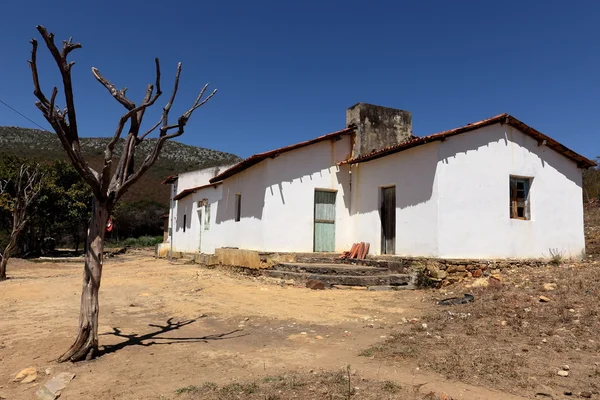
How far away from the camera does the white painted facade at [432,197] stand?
10.6 metres

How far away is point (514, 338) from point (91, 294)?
17.7 ft

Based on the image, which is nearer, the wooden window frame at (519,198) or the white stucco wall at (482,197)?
the white stucco wall at (482,197)

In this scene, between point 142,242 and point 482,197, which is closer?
point 482,197

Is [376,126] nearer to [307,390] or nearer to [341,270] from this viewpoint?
[341,270]

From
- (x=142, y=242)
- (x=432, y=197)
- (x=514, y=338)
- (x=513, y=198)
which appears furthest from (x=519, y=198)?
(x=142, y=242)

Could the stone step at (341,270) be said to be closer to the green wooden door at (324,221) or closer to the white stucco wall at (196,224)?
the green wooden door at (324,221)

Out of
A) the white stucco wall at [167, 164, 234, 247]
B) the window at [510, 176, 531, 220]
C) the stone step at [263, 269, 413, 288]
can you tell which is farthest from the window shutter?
the white stucco wall at [167, 164, 234, 247]

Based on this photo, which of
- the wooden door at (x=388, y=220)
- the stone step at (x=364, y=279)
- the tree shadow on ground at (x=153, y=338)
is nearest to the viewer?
the tree shadow on ground at (x=153, y=338)

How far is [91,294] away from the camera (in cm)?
508

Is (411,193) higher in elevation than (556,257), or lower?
higher

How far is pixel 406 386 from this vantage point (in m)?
3.86

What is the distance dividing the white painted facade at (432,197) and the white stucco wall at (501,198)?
0.08 feet

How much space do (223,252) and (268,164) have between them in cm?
362

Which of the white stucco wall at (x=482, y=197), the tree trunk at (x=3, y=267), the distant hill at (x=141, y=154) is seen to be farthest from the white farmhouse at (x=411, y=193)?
the distant hill at (x=141, y=154)
